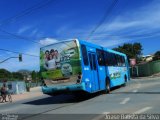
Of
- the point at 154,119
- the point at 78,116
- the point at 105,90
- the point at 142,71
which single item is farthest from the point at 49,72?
the point at 142,71

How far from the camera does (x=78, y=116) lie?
43.8ft

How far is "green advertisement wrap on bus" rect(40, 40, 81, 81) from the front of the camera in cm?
2000

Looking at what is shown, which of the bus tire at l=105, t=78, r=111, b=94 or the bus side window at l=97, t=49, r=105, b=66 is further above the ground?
the bus side window at l=97, t=49, r=105, b=66

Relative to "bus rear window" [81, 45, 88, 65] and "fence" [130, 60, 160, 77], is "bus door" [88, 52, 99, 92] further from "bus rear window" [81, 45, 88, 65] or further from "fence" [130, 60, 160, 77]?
"fence" [130, 60, 160, 77]

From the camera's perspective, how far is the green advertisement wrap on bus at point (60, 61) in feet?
65.6

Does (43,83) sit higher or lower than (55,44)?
lower

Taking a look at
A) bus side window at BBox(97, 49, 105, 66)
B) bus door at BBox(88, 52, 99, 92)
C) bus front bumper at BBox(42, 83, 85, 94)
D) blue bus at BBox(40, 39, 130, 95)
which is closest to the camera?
bus front bumper at BBox(42, 83, 85, 94)

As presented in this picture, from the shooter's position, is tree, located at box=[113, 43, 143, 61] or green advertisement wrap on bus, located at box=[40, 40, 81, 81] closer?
green advertisement wrap on bus, located at box=[40, 40, 81, 81]

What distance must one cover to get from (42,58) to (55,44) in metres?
1.14

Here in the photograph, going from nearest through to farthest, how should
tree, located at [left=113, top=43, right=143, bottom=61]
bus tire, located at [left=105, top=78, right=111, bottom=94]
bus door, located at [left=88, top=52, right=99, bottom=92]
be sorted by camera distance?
bus door, located at [left=88, top=52, right=99, bottom=92], bus tire, located at [left=105, top=78, right=111, bottom=94], tree, located at [left=113, top=43, right=143, bottom=61]

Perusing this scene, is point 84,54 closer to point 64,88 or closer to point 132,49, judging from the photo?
point 64,88

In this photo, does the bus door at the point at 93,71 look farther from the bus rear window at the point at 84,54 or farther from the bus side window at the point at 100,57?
the bus side window at the point at 100,57

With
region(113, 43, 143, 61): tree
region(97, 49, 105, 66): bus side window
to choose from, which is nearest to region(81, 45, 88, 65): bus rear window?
region(97, 49, 105, 66): bus side window

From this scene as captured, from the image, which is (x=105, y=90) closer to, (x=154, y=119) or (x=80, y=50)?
(x=80, y=50)
